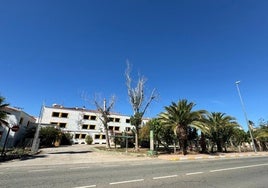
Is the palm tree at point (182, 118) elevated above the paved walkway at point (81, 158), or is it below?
above

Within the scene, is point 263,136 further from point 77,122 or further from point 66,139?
point 77,122

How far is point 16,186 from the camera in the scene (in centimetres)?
651

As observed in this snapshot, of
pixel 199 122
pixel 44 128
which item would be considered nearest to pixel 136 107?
pixel 199 122

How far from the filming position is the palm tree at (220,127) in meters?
27.8

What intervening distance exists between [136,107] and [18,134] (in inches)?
903

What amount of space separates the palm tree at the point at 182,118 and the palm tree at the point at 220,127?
632 centimetres

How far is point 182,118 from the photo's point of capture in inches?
868

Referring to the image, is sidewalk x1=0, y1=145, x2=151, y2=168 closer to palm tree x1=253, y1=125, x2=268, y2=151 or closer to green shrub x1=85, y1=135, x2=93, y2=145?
green shrub x1=85, y1=135, x2=93, y2=145

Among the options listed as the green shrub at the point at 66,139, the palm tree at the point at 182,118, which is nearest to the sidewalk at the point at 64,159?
the palm tree at the point at 182,118

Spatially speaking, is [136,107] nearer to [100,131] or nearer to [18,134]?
[18,134]

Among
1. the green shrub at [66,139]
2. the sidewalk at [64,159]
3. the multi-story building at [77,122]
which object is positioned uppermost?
the multi-story building at [77,122]

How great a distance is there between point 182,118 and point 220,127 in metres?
9.89

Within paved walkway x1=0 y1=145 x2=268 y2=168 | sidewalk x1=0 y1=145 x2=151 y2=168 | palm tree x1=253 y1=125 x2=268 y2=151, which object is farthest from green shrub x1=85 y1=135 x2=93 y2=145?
palm tree x1=253 y1=125 x2=268 y2=151

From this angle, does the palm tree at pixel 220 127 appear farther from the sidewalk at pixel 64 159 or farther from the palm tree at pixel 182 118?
the sidewalk at pixel 64 159
